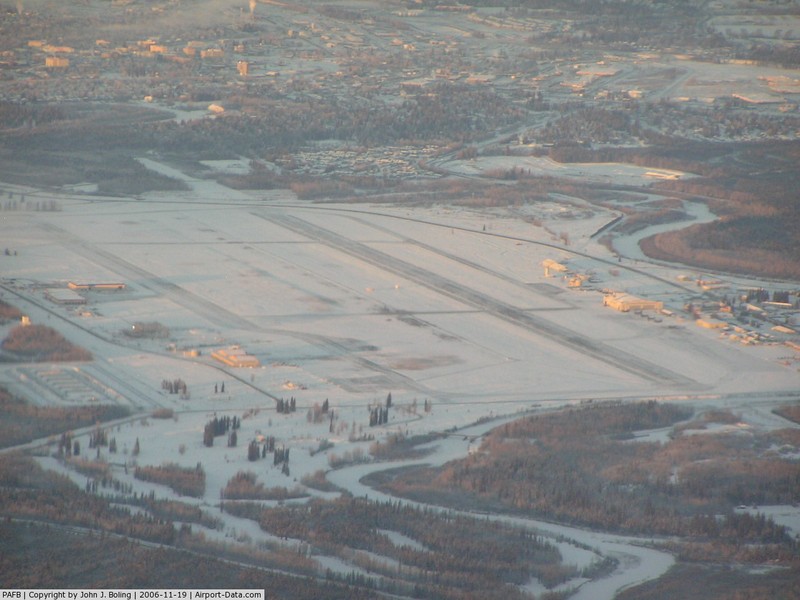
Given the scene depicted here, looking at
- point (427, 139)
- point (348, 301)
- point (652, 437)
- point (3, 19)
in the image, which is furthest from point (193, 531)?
point (3, 19)

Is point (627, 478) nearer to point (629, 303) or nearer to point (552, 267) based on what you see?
point (629, 303)

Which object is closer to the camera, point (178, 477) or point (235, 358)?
point (178, 477)

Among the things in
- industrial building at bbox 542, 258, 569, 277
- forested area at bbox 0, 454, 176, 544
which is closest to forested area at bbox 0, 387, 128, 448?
forested area at bbox 0, 454, 176, 544

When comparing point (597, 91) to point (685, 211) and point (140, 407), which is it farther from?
point (140, 407)

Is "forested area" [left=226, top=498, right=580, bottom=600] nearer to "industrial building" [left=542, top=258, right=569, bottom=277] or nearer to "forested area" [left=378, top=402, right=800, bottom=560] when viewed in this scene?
"forested area" [left=378, top=402, right=800, bottom=560]

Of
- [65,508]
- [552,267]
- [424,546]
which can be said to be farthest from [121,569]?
[552,267]

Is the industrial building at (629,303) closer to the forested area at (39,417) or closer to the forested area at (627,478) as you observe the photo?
the forested area at (627,478)

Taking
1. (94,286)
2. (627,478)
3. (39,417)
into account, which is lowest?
(627,478)
